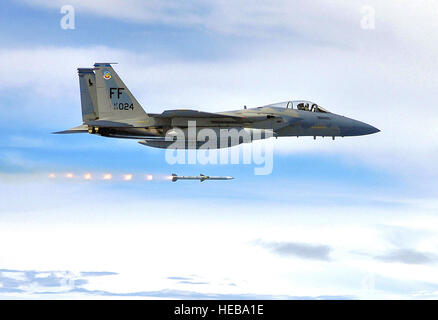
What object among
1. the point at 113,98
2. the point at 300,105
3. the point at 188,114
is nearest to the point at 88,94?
the point at 113,98

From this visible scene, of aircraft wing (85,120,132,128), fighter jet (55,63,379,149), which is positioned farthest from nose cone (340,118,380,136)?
aircraft wing (85,120,132,128)

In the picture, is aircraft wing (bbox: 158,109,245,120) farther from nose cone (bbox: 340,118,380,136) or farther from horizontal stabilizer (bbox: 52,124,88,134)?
nose cone (bbox: 340,118,380,136)

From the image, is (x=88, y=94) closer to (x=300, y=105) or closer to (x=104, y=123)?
(x=104, y=123)

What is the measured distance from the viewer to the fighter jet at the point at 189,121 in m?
57.8

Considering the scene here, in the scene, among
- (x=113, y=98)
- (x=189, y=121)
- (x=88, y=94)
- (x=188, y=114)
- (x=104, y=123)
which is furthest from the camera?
(x=88, y=94)

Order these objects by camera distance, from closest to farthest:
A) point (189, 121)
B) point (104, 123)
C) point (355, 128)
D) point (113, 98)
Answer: point (104, 123) < point (113, 98) < point (189, 121) < point (355, 128)

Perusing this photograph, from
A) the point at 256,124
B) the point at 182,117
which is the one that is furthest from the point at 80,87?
the point at 256,124

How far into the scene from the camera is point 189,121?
58781 mm

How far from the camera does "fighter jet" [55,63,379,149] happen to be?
190 feet

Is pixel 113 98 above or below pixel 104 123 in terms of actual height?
above

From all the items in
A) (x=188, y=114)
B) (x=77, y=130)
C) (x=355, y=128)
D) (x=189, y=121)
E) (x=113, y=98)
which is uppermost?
(x=113, y=98)

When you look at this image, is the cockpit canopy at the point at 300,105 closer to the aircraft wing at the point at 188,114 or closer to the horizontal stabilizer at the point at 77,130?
the aircraft wing at the point at 188,114

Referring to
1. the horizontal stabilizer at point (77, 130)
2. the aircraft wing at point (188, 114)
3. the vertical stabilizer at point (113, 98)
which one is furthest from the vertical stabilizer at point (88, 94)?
Result: the aircraft wing at point (188, 114)

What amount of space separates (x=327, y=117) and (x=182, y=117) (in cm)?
1052
